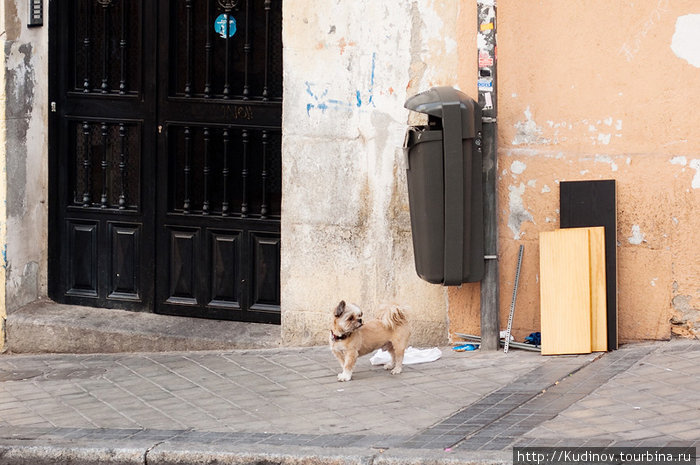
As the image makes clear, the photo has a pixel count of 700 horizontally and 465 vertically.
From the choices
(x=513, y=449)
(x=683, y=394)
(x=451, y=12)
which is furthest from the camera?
(x=451, y=12)

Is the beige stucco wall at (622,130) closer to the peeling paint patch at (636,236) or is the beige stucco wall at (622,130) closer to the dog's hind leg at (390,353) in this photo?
the peeling paint patch at (636,236)

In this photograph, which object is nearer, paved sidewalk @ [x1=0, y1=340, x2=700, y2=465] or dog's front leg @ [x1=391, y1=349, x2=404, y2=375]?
paved sidewalk @ [x1=0, y1=340, x2=700, y2=465]

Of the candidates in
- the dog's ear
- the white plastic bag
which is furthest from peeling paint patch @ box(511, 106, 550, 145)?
the dog's ear

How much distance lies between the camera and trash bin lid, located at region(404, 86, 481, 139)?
7805 millimetres

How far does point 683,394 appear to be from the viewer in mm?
6879

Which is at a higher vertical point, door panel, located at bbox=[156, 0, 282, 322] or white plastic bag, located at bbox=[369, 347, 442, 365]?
door panel, located at bbox=[156, 0, 282, 322]

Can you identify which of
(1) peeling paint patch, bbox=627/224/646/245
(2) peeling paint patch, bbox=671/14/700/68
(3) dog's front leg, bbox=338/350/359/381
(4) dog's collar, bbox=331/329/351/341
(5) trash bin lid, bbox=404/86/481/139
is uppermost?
(2) peeling paint patch, bbox=671/14/700/68

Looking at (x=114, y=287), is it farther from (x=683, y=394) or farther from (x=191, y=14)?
(x=683, y=394)

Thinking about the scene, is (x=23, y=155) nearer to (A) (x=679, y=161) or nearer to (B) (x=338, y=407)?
(B) (x=338, y=407)

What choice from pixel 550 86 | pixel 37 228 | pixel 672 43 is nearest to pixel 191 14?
pixel 37 228

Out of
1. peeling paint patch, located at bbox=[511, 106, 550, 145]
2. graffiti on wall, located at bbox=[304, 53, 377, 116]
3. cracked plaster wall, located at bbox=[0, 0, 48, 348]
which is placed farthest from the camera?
cracked plaster wall, located at bbox=[0, 0, 48, 348]

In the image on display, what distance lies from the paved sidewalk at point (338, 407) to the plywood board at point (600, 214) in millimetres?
304

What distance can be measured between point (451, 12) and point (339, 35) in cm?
84

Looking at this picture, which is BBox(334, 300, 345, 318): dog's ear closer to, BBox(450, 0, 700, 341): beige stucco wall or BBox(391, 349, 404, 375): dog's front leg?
BBox(391, 349, 404, 375): dog's front leg
